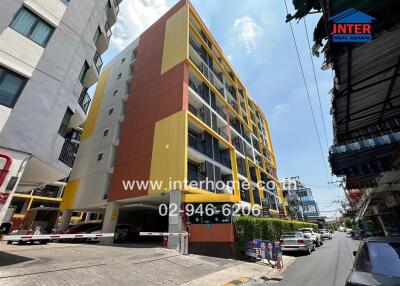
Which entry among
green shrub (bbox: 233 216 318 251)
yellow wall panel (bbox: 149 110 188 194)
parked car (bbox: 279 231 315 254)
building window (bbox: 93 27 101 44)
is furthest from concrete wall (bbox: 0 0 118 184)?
parked car (bbox: 279 231 315 254)

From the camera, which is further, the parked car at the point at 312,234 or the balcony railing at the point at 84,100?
the parked car at the point at 312,234

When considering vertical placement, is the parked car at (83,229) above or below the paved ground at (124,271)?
above

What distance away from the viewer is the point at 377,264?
397cm

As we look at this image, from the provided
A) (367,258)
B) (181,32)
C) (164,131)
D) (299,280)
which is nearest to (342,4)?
(367,258)

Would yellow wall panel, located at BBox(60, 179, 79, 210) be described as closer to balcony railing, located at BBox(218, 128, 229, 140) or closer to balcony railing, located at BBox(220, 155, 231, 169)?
balcony railing, located at BBox(220, 155, 231, 169)

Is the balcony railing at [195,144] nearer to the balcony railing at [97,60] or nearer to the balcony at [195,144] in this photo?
the balcony at [195,144]

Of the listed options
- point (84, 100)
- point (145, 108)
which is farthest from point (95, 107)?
point (84, 100)

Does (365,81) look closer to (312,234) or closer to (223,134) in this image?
(223,134)

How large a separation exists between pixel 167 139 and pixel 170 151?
127 cm

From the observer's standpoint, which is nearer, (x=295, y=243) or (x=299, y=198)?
(x=295, y=243)

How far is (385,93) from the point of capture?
692cm

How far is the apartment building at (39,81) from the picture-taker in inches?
317

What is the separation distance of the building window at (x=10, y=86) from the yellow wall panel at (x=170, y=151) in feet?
32.0

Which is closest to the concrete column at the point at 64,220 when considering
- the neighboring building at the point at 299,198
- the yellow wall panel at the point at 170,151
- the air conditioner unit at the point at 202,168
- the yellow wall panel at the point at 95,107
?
the yellow wall panel at the point at 95,107
